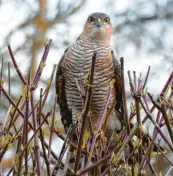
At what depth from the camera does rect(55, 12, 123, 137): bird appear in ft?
15.1

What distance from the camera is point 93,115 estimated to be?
15.4 ft

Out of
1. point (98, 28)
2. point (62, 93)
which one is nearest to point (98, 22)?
point (98, 28)

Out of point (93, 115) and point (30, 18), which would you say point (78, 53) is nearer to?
point (93, 115)

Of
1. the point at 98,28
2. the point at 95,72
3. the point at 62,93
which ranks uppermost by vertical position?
the point at 98,28

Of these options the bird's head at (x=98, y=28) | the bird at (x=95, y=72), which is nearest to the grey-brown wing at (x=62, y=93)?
the bird at (x=95, y=72)

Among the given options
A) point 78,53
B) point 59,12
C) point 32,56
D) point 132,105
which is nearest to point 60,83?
point 78,53

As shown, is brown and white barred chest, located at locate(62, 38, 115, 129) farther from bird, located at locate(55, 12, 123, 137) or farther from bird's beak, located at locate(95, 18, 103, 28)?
bird's beak, located at locate(95, 18, 103, 28)

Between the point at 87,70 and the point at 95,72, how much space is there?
3.8 inches

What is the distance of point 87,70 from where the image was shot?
4.57m

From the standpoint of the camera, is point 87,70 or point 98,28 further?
point 98,28

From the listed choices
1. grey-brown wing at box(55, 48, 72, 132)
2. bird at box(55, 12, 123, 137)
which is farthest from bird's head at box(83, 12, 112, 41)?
grey-brown wing at box(55, 48, 72, 132)

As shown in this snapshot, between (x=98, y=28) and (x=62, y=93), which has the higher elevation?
(x=98, y=28)

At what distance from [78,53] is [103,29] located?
321mm

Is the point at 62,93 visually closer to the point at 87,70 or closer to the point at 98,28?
the point at 87,70
